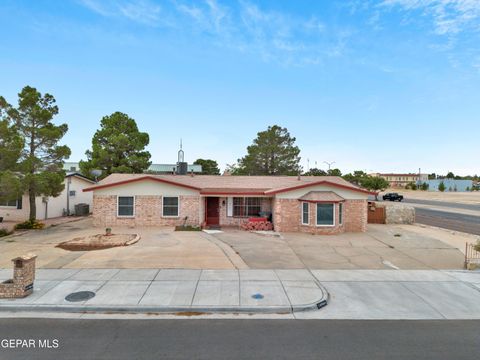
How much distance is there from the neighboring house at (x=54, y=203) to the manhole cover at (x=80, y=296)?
14.3 meters

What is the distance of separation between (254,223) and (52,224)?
1542cm

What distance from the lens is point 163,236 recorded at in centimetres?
1769

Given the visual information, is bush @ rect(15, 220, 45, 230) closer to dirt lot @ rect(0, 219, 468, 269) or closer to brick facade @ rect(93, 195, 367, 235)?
dirt lot @ rect(0, 219, 468, 269)

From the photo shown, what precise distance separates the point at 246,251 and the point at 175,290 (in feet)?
19.0

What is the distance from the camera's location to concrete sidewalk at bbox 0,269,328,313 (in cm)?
802

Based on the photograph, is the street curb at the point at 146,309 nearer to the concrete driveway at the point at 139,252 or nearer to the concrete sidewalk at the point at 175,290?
the concrete sidewalk at the point at 175,290

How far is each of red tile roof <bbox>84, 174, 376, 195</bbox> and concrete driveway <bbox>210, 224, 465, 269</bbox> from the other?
3405 mm

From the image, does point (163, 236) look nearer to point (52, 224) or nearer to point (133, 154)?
point (52, 224)

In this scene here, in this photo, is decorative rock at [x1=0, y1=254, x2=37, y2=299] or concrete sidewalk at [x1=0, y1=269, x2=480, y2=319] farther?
decorative rock at [x1=0, y1=254, x2=37, y2=299]

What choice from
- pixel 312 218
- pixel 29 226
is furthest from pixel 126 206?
pixel 312 218

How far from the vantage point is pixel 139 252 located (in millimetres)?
13867

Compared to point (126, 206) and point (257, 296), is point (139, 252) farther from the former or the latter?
point (126, 206)
